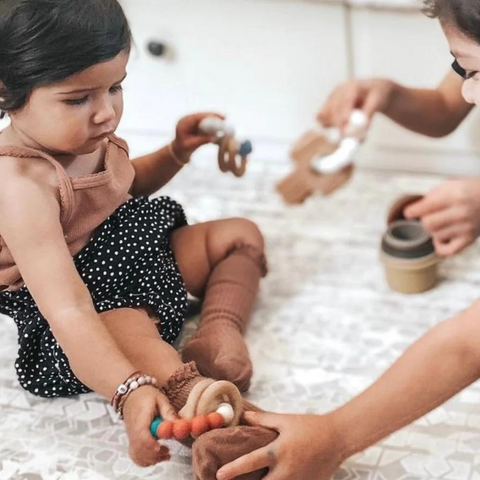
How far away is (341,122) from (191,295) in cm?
28

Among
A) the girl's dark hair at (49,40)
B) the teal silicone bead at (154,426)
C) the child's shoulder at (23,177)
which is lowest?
the teal silicone bead at (154,426)

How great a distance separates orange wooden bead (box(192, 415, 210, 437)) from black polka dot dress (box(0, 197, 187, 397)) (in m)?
0.20

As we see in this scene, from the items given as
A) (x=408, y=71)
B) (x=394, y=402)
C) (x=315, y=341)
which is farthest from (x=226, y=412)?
→ (x=408, y=71)

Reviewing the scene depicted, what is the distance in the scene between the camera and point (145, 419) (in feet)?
2.62

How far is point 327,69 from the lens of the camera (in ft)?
4.44

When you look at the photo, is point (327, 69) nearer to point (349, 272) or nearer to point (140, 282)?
point (349, 272)

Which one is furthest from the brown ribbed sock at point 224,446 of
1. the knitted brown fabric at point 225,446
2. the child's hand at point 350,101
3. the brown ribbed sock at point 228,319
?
the child's hand at point 350,101

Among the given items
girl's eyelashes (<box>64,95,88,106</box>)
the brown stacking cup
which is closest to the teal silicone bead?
girl's eyelashes (<box>64,95,88,106</box>)

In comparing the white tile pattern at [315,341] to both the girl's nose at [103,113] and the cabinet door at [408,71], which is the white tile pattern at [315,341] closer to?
the cabinet door at [408,71]

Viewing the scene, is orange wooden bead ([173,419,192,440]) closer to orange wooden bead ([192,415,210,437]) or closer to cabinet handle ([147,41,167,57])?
orange wooden bead ([192,415,210,437])

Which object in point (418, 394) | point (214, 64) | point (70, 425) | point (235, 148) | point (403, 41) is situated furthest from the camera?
point (214, 64)

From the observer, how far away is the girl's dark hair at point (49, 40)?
31.8 inches

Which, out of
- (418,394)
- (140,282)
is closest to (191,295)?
(140,282)

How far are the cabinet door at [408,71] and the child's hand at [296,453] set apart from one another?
666 millimetres
